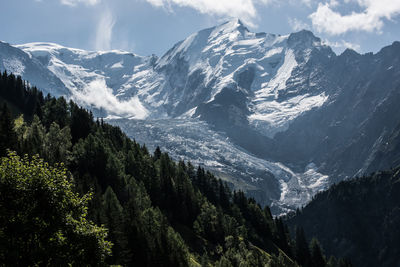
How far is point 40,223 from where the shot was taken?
31188 millimetres

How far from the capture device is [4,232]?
3014 cm

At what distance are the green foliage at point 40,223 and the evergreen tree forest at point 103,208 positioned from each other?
2.7 inches

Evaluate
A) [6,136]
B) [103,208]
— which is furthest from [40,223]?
[6,136]

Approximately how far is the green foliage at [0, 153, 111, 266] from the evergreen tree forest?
7cm

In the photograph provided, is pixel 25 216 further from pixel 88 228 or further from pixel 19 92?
pixel 19 92

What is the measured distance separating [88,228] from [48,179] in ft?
16.1

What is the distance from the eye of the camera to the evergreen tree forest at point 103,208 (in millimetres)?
31203

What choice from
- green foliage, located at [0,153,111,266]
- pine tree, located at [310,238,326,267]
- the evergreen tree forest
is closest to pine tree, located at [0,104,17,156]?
the evergreen tree forest

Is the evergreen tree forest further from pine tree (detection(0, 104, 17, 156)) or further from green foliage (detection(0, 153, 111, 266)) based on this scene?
pine tree (detection(0, 104, 17, 156))

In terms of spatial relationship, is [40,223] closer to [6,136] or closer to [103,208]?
[103,208]

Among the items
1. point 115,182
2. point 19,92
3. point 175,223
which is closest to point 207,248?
point 175,223

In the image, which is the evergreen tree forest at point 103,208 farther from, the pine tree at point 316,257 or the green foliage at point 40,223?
the pine tree at point 316,257

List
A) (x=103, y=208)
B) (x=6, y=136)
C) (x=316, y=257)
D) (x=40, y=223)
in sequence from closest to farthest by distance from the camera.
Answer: (x=40, y=223) → (x=103, y=208) → (x=6, y=136) → (x=316, y=257)

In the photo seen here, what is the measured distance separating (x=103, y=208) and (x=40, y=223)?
35817mm
